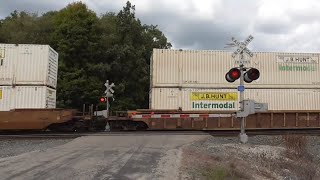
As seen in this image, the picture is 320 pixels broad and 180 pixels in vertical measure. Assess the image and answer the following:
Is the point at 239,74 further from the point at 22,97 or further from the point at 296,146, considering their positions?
the point at 22,97

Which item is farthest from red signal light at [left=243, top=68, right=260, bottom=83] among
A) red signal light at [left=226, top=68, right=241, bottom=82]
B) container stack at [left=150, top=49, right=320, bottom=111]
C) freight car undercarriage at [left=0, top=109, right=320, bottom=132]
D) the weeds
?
freight car undercarriage at [left=0, top=109, right=320, bottom=132]

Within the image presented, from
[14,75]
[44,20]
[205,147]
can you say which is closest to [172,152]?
[205,147]

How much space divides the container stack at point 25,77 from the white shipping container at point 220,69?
5832 millimetres

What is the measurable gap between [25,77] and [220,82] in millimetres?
10486

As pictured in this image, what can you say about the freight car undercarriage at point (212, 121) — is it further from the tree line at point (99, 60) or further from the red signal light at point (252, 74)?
the tree line at point (99, 60)

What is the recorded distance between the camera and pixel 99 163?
10.2 m

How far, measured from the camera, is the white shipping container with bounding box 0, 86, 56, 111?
21.2 meters

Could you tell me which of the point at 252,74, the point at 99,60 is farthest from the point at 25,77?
the point at 99,60

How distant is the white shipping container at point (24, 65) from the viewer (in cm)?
2161

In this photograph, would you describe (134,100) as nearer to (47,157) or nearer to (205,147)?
(205,147)

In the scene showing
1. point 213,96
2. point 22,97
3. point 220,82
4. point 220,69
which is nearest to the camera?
point 22,97

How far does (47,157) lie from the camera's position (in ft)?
37.0

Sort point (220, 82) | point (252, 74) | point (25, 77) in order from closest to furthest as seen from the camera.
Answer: point (252, 74)
point (25, 77)
point (220, 82)

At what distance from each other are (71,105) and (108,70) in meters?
4.79
